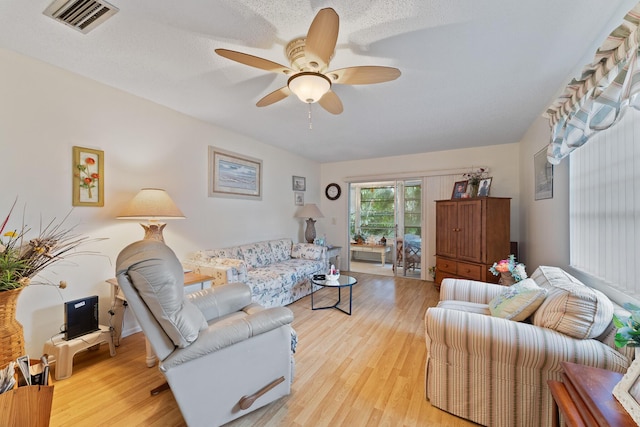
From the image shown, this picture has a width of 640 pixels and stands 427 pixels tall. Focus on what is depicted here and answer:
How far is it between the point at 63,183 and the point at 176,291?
5.69 feet

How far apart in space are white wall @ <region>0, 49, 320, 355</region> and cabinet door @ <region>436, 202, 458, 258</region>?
10.7 feet

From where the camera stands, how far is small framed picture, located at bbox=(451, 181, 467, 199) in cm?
401

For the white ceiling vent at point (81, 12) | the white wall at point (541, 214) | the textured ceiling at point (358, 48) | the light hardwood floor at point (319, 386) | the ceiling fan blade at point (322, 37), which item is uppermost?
the white ceiling vent at point (81, 12)

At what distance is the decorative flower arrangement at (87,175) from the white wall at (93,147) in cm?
7

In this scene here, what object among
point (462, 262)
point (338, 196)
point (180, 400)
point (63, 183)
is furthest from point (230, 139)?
point (462, 262)

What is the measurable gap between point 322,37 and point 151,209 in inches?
76.1

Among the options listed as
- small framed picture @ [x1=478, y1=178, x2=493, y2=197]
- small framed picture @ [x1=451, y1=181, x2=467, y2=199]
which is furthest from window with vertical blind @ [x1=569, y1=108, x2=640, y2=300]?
small framed picture @ [x1=451, y1=181, x2=467, y2=199]

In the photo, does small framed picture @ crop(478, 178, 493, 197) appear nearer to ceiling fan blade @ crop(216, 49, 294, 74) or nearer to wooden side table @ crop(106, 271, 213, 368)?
ceiling fan blade @ crop(216, 49, 294, 74)

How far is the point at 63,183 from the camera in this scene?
81.8 inches

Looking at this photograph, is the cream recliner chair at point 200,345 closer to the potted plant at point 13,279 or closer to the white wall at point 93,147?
the potted plant at point 13,279

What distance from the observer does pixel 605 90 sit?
3.91 ft

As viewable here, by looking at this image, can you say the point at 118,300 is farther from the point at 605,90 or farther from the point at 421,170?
the point at 421,170

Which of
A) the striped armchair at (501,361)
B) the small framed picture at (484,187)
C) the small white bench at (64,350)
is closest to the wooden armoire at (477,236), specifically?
the small framed picture at (484,187)

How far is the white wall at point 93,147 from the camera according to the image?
1.87m
